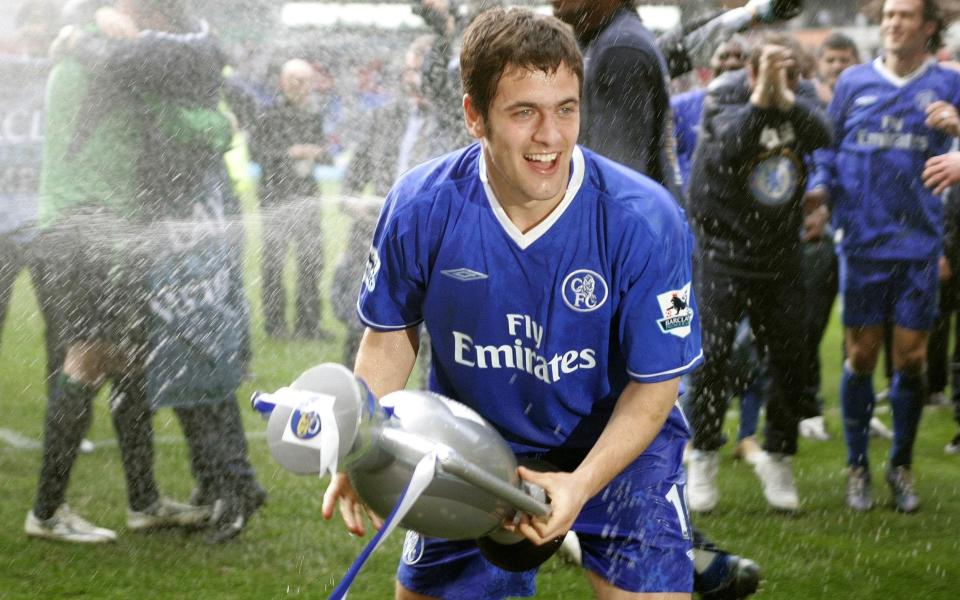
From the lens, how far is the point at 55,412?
4680mm

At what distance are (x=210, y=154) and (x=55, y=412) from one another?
1146mm

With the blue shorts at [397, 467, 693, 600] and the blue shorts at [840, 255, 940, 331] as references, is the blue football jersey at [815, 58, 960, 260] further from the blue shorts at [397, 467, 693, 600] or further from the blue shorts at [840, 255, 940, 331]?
the blue shorts at [397, 467, 693, 600]

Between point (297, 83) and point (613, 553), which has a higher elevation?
point (297, 83)

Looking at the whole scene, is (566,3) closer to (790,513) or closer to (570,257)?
(570,257)

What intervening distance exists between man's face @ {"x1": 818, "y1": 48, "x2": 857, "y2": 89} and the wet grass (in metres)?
2.04

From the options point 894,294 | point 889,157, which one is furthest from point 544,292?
point 889,157

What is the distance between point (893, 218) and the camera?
16.9ft

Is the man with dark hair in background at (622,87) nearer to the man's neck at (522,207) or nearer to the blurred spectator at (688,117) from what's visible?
the man's neck at (522,207)

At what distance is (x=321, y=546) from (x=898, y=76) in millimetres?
2967

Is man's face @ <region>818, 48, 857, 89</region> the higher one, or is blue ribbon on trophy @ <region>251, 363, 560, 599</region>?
blue ribbon on trophy @ <region>251, 363, 560, 599</region>

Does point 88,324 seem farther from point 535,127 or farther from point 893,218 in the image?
point 893,218

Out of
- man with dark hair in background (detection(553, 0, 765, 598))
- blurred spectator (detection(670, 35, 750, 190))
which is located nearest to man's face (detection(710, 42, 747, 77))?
blurred spectator (detection(670, 35, 750, 190))

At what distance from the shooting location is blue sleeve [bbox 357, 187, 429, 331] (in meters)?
2.75

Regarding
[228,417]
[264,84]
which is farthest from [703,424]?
[264,84]
